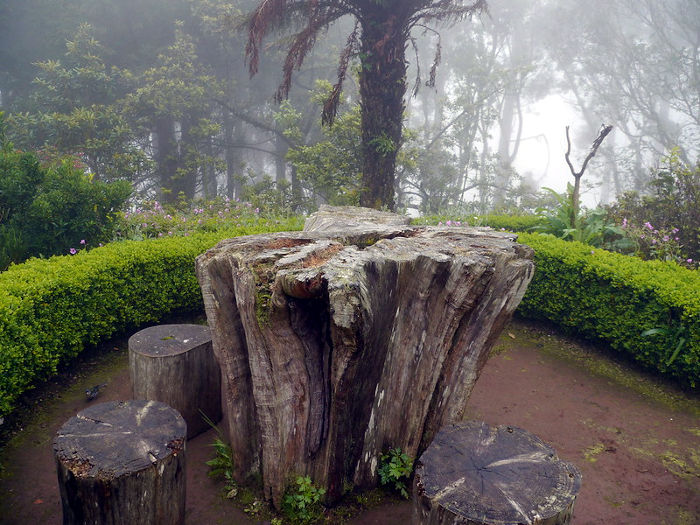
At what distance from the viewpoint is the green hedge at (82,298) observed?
3746mm

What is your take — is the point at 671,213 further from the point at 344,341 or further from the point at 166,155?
the point at 166,155

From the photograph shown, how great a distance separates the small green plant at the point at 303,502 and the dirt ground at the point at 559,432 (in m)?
0.23

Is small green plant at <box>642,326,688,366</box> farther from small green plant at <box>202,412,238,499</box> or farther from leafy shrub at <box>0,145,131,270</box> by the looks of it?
leafy shrub at <box>0,145,131,270</box>

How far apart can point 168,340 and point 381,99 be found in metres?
6.25

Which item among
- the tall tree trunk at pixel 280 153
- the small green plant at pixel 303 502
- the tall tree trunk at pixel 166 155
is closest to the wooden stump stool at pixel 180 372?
the small green plant at pixel 303 502

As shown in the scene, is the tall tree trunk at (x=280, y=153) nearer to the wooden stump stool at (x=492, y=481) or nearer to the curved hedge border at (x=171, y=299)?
the curved hedge border at (x=171, y=299)

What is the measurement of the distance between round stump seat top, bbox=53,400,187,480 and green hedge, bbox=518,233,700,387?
4.64m

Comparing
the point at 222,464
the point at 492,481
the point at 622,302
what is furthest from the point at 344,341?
the point at 622,302

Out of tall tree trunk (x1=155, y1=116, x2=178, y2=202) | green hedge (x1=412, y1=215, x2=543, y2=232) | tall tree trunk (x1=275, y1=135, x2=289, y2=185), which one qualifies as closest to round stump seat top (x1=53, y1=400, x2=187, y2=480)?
green hedge (x1=412, y1=215, x2=543, y2=232)

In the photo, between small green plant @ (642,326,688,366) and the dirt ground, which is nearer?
the dirt ground

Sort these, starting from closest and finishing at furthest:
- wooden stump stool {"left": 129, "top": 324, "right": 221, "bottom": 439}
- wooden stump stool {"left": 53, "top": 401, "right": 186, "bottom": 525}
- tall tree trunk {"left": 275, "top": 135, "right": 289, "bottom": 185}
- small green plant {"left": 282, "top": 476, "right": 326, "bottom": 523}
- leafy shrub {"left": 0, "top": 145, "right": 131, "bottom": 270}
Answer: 1. wooden stump stool {"left": 53, "top": 401, "right": 186, "bottom": 525}
2. small green plant {"left": 282, "top": 476, "right": 326, "bottom": 523}
3. wooden stump stool {"left": 129, "top": 324, "right": 221, "bottom": 439}
4. leafy shrub {"left": 0, "top": 145, "right": 131, "bottom": 270}
5. tall tree trunk {"left": 275, "top": 135, "right": 289, "bottom": 185}

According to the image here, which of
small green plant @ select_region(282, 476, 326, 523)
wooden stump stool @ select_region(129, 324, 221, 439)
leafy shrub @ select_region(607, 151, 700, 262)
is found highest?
leafy shrub @ select_region(607, 151, 700, 262)

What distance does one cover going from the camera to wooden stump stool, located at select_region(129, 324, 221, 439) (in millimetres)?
3529

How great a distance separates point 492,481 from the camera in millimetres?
2104
